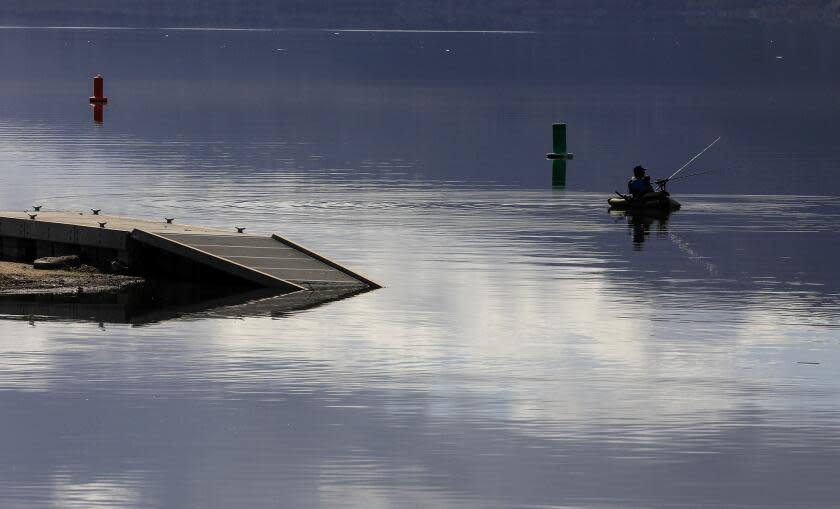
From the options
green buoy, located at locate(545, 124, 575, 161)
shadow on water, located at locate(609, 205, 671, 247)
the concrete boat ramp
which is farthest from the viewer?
green buoy, located at locate(545, 124, 575, 161)

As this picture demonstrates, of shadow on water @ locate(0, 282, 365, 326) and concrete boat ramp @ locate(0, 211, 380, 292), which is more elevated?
concrete boat ramp @ locate(0, 211, 380, 292)

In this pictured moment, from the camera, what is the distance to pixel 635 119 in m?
97.9

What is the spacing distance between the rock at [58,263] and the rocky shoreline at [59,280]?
0.13 m

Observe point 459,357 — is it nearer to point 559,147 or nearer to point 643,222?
point 643,222

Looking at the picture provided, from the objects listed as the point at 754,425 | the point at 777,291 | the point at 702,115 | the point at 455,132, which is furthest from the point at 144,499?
the point at 702,115

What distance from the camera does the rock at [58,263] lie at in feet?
116

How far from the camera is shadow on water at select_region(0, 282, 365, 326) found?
30.9 meters

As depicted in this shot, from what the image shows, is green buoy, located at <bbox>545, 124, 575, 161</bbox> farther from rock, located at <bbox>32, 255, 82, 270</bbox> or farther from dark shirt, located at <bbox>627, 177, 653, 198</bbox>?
rock, located at <bbox>32, 255, 82, 270</bbox>

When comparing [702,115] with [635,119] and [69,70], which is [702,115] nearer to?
[635,119]

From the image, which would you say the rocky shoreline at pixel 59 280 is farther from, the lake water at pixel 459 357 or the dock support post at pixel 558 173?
the dock support post at pixel 558 173

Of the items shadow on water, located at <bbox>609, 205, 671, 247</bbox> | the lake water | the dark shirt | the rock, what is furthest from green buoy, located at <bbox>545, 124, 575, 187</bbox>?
the rock

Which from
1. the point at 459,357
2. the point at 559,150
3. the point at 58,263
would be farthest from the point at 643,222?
the point at 559,150

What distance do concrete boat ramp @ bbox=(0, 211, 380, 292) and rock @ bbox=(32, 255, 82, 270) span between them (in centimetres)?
31

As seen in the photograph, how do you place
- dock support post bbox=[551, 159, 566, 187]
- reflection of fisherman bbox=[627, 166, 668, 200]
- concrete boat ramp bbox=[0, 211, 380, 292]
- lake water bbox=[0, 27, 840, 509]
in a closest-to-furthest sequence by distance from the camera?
1. lake water bbox=[0, 27, 840, 509]
2. concrete boat ramp bbox=[0, 211, 380, 292]
3. reflection of fisherman bbox=[627, 166, 668, 200]
4. dock support post bbox=[551, 159, 566, 187]
